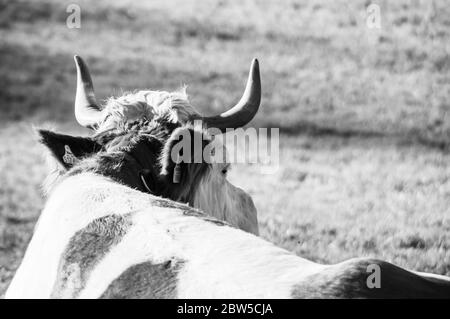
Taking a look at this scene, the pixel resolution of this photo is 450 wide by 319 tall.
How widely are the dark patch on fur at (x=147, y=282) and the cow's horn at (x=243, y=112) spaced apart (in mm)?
1997

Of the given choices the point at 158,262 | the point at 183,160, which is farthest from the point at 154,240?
the point at 183,160

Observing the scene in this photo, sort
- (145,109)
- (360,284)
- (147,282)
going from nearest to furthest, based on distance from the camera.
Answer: (360,284) < (147,282) < (145,109)

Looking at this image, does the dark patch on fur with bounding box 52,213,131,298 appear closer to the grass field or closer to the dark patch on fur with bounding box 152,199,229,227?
the dark patch on fur with bounding box 152,199,229,227

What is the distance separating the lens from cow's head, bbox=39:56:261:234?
13.9 ft

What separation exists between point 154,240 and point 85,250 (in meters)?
0.34

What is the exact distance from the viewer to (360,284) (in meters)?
2.87

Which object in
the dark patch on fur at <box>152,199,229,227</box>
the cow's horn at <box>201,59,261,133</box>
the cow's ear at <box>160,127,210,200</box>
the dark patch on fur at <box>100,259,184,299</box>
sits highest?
the cow's horn at <box>201,59,261,133</box>

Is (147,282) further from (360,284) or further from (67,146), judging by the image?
(67,146)

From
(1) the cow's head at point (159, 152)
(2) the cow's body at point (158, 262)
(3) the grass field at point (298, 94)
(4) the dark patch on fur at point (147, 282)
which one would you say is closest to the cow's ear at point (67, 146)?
(1) the cow's head at point (159, 152)

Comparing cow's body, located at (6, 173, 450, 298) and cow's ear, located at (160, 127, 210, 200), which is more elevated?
cow's ear, located at (160, 127, 210, 200)

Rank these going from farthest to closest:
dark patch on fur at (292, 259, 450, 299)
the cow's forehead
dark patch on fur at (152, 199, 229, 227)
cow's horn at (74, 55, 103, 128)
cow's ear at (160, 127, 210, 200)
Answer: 1. cow's horn at (74, 55, 103, 128)
2. the cow's forehead
3. cow's ear at (160, 127, 210, 200)
4. dark patch on fur at (152, 199, 229, 227)
5. dark patch on fur at (292, 259, 450, 299)

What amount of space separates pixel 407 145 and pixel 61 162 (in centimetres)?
770

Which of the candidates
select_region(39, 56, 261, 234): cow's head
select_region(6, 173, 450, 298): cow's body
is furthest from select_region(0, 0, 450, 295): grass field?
select_region(6, 173, 450, 298): cow's body

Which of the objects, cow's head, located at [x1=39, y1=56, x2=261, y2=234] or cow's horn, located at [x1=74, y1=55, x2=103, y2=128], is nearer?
cow's head, located at [x1=39, y1=56, x2=261, y2=234]
